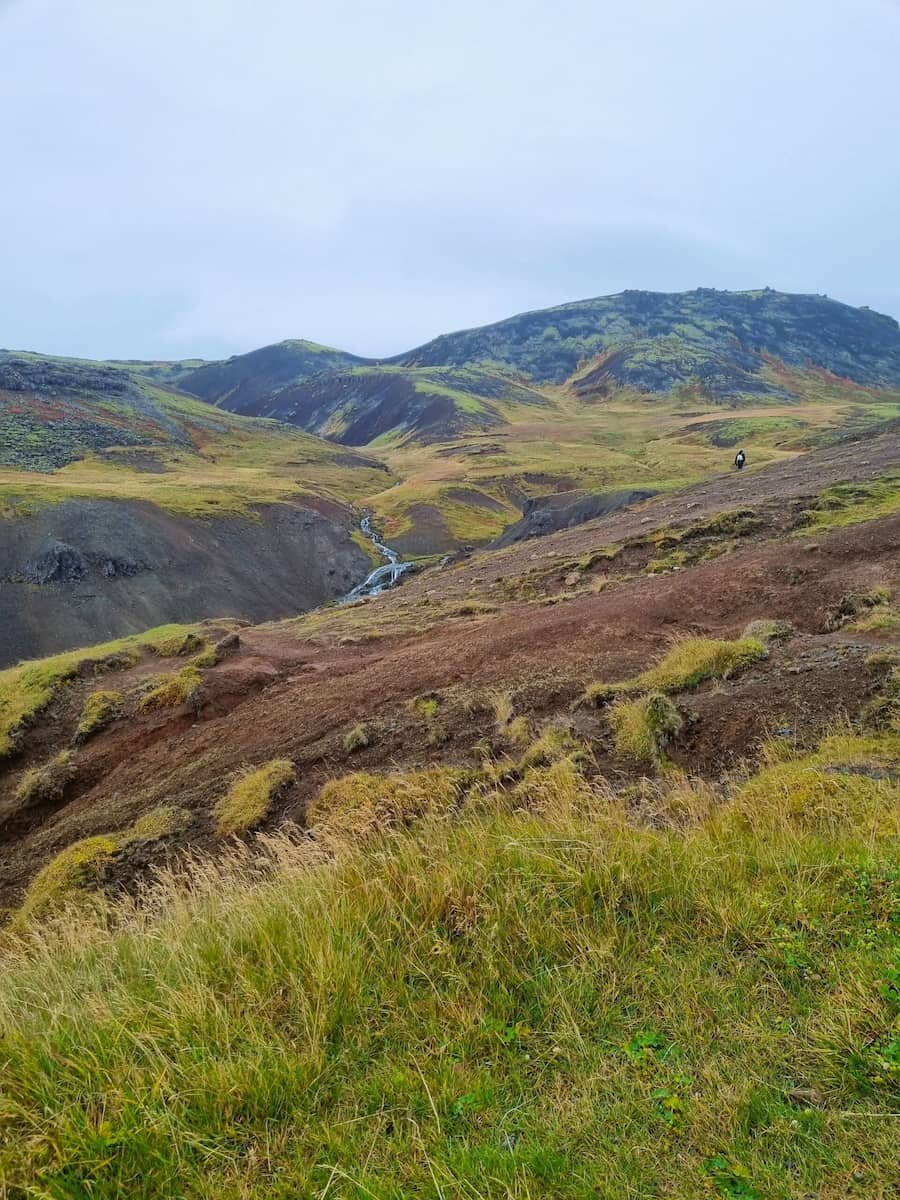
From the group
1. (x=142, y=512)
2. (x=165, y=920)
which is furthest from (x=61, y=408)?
(x=165, y=920)

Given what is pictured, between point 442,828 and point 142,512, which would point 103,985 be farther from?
point 142,512

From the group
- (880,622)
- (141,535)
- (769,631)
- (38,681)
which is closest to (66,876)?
(38,681)

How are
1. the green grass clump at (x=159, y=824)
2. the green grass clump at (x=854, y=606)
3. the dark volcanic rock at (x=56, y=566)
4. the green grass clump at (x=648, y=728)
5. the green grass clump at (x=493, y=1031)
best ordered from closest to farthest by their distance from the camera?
the green grass clump at (x=493, y=1031) < the green grass clump at (x=648, y=728) < the green grass clump at (x=159, y=824) < the green grass clump at (x=854, y=606) < the dark volcanic rock at (x=56, y=566)

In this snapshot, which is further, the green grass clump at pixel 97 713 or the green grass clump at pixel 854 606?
the green grass clump at pixel 97 713

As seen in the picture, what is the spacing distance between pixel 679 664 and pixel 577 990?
8.99m

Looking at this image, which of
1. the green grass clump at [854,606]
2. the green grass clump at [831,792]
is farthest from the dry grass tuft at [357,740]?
the green grass clump at [854,606]

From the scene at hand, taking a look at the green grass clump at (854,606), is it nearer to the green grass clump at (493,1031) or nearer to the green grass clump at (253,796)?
the green grass clump at (493,1031)

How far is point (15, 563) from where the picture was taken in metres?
52.0

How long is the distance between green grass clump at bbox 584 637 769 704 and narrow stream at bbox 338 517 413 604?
4307 centimetres

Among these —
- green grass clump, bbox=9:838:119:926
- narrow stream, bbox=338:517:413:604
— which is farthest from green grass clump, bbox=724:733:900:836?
narrow stream, bbox=338:517:413:604

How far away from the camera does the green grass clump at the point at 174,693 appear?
16.8 m

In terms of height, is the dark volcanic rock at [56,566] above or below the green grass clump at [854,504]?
above

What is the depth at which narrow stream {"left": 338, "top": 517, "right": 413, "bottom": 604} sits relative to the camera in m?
58.8

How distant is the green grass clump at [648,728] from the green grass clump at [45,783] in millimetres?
13081
